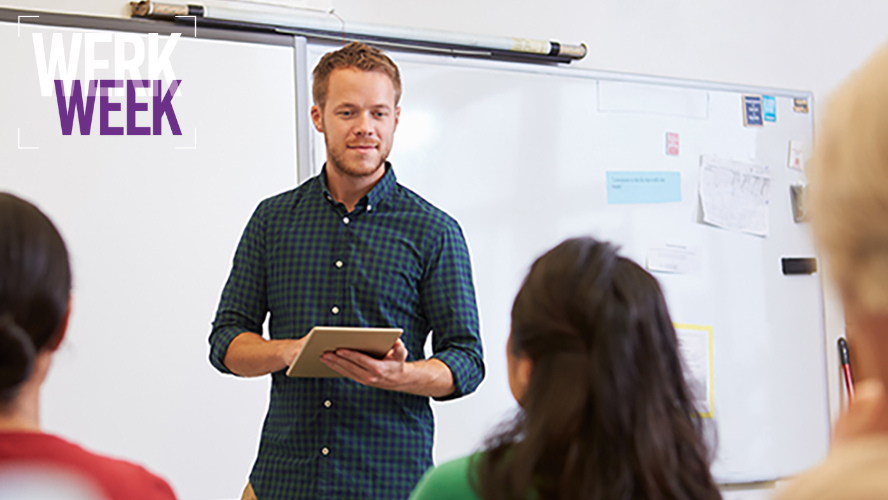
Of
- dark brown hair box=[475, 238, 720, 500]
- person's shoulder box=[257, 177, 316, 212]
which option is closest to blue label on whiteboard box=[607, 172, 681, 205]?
person's shoulder box=[257, 177, 316, 212]

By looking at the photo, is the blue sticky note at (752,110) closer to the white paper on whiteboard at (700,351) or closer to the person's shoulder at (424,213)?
the white paper on whiteboard at (700,351)

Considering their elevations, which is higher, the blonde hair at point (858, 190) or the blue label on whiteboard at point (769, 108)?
the blue label on whiteboard at point (769, 108)

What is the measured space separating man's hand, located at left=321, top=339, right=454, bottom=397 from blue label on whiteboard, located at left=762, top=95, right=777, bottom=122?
87.0 inches

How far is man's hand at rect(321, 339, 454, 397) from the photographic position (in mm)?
1587

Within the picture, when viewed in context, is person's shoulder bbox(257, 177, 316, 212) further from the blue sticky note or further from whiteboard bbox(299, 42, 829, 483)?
the blue sticky note

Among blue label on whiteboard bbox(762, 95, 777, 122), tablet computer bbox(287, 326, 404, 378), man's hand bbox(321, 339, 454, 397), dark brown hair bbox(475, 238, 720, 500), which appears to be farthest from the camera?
blue label on whiteboard bbox(762, 95, 777, 122)

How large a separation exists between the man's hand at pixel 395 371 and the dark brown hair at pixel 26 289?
29.7 inches

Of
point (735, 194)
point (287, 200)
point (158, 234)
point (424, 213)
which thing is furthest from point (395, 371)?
point (735, 194)

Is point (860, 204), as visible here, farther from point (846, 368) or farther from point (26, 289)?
point (846, 368)

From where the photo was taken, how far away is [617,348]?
95 centimetres

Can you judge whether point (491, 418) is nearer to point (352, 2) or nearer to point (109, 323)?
point (109, 323)

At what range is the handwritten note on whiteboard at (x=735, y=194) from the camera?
329cm

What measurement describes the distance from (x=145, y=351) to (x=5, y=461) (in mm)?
1736

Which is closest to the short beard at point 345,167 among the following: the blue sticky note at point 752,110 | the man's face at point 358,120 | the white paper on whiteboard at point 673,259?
the man's face at point 358,120
